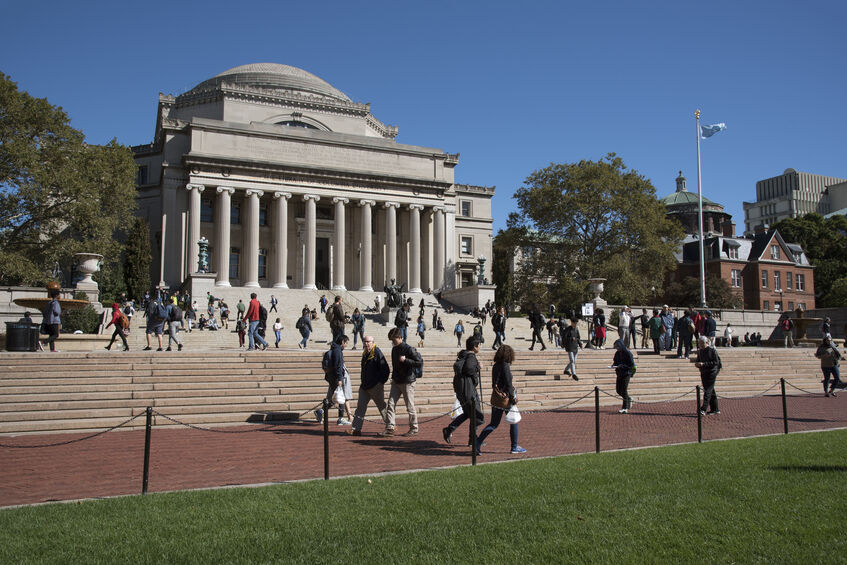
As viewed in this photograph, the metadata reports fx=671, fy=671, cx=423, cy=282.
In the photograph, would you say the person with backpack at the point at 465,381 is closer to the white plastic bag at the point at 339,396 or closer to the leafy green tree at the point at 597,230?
the white plastic bag at the point at 339,396

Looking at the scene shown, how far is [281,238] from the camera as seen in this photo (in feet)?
186

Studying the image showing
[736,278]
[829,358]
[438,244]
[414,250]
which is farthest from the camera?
[736,278]

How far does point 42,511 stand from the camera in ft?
24.1

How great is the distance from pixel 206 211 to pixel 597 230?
112ft

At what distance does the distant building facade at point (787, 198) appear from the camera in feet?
454

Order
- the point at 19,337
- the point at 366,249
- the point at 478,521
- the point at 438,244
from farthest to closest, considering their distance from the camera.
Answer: the point at 438,244
the point at 366,249
the point at 19,337
the point at 478,521

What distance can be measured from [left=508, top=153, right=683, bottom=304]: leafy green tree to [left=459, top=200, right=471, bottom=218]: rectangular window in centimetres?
1734

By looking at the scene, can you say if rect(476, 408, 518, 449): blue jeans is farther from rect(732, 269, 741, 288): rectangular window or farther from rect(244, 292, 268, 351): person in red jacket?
rect(732, 269, 741, 288): rectangular window

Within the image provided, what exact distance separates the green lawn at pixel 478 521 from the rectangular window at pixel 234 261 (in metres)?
53.9

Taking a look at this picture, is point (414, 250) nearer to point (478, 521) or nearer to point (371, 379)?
point (371, 379)

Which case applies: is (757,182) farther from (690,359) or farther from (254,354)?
(254,354)

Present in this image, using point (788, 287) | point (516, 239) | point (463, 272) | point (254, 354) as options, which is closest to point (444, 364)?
point (254, 354)

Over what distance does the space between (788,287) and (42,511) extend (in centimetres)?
8217

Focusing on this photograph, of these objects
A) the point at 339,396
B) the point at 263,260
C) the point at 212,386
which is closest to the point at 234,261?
the point at 263,260
